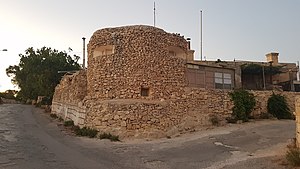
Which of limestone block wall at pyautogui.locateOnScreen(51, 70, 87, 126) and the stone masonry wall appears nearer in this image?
the stone masonry wall

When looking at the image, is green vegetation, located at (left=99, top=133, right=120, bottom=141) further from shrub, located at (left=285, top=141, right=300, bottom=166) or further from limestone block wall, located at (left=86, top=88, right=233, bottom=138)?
shrub, located at (left=285, top=141, right=300, bottom=166)

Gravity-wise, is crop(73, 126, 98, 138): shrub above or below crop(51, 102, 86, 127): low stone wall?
below

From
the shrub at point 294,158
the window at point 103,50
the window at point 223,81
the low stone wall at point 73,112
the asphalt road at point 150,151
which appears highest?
the window at point 103,50

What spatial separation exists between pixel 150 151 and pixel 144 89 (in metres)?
6.56

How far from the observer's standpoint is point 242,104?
2225cm

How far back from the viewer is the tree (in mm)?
43906

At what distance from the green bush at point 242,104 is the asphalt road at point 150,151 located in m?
3.08

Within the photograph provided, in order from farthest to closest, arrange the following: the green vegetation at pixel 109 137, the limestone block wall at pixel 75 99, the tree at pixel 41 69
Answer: the tree at pixel 41 69
the limestone block wall at pixel 75 99
the green vegetation at pixel 109 137

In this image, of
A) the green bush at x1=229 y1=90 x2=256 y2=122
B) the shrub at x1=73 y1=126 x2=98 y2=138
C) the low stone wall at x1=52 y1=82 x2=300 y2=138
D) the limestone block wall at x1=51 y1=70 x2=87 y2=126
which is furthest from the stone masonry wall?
the green bush at x1=229 y1=90 x2=256 y2=122

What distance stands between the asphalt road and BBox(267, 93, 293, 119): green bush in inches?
189

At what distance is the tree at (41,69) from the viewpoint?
144 feet

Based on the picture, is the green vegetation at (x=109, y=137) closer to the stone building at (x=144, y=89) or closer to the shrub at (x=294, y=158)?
the stone building at (x=144, y=89)

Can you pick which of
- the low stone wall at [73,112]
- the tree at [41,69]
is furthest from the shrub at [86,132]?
the tree at [41,69]

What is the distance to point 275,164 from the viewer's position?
976 cm
